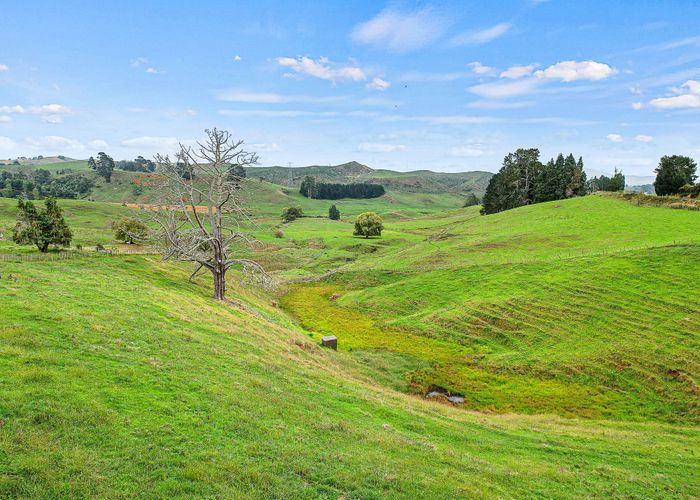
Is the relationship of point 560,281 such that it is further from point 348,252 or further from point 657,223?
point 348,252

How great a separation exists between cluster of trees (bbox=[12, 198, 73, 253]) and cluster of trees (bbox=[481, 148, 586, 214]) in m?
110

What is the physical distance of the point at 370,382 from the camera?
30984 mm

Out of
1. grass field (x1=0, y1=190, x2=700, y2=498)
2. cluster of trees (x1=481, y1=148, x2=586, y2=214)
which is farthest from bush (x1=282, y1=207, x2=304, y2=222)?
grass field (x1=0, y1=190, x2=700, y2=498)

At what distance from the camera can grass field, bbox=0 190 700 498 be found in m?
11.9

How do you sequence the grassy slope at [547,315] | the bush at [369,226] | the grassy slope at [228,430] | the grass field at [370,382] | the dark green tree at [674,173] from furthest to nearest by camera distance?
1. the bush at [369,226]
2. the dark green tree at [674,173]
3. the grassy slope at [547,315]
4. the grass field at [370,382]
5. the grassy slope at [228,430]

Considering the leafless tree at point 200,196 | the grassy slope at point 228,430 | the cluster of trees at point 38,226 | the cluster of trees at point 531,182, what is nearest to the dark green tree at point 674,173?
the cluster of trees at point 531,182

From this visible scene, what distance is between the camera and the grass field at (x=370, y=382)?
38.9ft

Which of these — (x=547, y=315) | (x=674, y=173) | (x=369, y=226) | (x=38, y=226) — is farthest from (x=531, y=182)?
(x=38, y=226)

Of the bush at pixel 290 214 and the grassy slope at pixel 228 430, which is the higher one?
the bush at pixel 290 214

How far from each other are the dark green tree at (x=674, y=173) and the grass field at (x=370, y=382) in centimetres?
3970

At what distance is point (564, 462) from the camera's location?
59.7 ft

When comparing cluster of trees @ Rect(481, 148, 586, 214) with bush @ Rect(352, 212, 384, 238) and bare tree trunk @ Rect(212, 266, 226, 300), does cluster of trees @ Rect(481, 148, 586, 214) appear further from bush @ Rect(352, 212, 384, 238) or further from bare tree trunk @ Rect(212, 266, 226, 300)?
bare tree trunk @ Rect(212, 266, 226, 300)

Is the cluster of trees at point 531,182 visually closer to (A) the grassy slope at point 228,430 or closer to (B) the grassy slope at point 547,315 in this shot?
(B) the grassy slope at point 547,315

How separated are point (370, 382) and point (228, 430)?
60.7 feet
